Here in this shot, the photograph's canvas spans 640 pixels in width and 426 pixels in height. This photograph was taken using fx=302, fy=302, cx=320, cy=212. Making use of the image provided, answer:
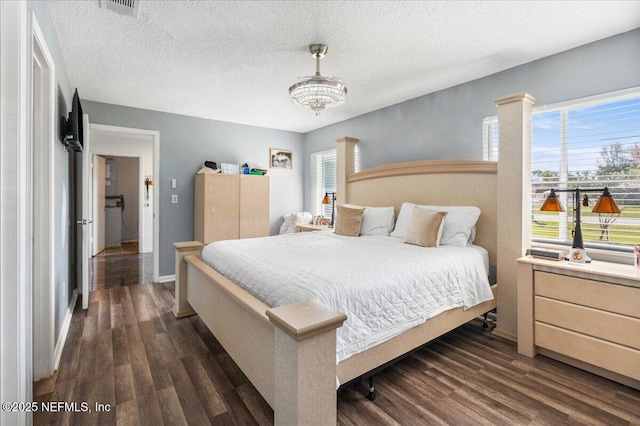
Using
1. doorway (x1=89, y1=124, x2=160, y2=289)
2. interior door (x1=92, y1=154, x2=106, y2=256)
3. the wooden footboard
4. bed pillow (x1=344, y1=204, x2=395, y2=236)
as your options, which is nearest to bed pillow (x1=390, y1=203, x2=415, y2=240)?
bed pillow (x1=344, y1=204, x2=395, y2=236)

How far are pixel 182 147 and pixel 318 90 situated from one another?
118 inches

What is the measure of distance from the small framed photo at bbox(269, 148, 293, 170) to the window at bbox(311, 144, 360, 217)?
44cm

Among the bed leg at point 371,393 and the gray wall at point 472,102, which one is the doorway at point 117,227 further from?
the gray wall at point 472,102

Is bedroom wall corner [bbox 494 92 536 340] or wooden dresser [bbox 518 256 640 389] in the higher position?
bedroom wall corner [bbox 494 92 536 340]

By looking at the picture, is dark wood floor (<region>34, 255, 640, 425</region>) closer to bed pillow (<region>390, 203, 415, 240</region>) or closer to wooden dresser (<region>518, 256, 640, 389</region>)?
wooden dresser (<region>518, 256, 640, 389</region>)

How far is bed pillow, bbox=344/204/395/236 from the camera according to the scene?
3572 mm

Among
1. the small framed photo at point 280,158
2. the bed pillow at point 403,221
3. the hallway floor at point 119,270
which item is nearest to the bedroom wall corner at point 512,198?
the bed pillow at point 403,221

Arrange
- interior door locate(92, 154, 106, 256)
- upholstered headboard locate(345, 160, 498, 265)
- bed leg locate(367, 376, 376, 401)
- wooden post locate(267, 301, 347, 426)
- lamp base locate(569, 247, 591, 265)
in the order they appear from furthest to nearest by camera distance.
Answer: interior door locate(92, 154, 106, 256) < upholstered headboard locate(345, 160, 498, 265) < lamp base locate(569, 247, 591, 265) < bed leg locate(367, 376, 376, 401) < wooden post locate(267, 301, 347, 426)

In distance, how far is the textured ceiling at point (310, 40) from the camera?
206 centimetres

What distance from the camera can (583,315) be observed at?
2107mm

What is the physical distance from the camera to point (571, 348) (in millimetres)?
2148

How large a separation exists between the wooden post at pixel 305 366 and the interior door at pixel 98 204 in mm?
6619

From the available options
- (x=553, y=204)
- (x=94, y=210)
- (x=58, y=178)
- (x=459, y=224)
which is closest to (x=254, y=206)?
(x=58, y=178)

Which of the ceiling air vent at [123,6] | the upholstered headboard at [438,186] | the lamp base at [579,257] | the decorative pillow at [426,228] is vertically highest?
the ceiling air vent at [123,6]
